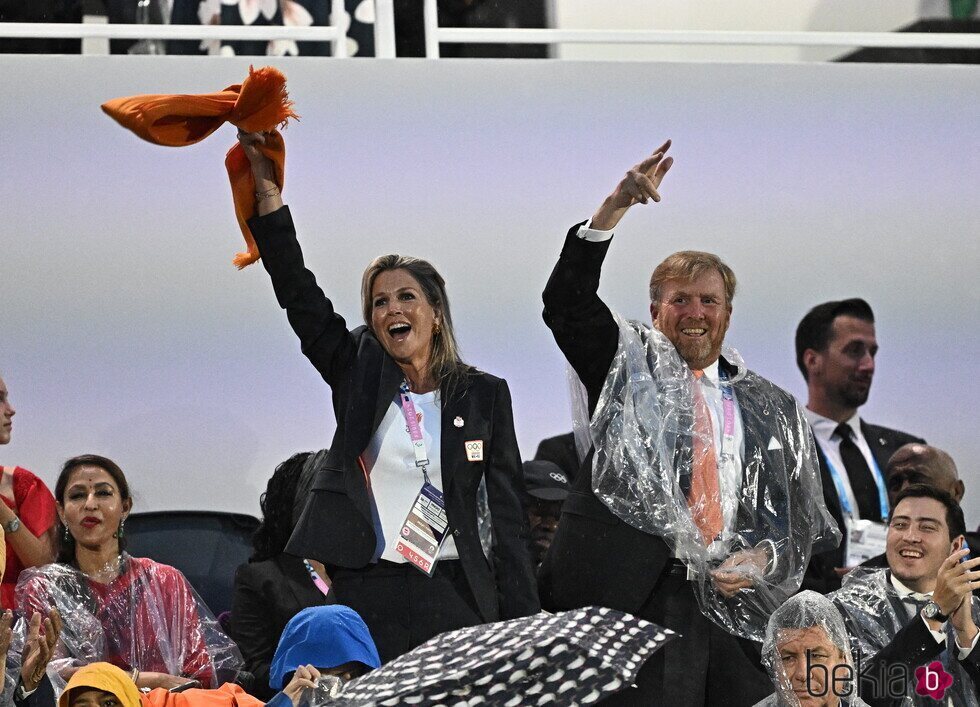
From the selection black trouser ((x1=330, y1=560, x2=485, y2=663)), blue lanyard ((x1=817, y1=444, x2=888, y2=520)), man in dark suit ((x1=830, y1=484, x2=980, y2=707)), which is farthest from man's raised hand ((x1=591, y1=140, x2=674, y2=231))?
blue lanyard ((x1=817, y1=444, x2=888, y2=520))

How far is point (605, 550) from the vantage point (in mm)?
4117

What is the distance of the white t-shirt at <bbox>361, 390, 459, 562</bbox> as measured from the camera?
156 inches

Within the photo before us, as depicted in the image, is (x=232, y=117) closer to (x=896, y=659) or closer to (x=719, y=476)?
(x=719, y=476)

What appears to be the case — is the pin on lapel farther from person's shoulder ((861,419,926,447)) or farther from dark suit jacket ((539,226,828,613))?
person's shoulder ((861,419,926,447))

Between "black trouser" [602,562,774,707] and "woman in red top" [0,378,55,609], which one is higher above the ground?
"woman in red top" [0,378,55,609]

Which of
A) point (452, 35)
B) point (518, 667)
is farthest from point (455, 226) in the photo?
point (518, 667)

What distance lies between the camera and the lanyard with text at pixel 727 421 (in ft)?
14.0

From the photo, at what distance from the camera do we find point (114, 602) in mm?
4449

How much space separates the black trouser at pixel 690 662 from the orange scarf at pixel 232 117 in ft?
4.62

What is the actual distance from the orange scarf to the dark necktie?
2.42m

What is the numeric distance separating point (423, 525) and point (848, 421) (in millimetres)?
2326

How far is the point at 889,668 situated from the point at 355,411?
1593 millimetres

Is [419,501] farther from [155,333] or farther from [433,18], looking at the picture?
[433,18]

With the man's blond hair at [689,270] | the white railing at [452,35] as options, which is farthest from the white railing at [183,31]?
the man's blond hair at [689,270]
